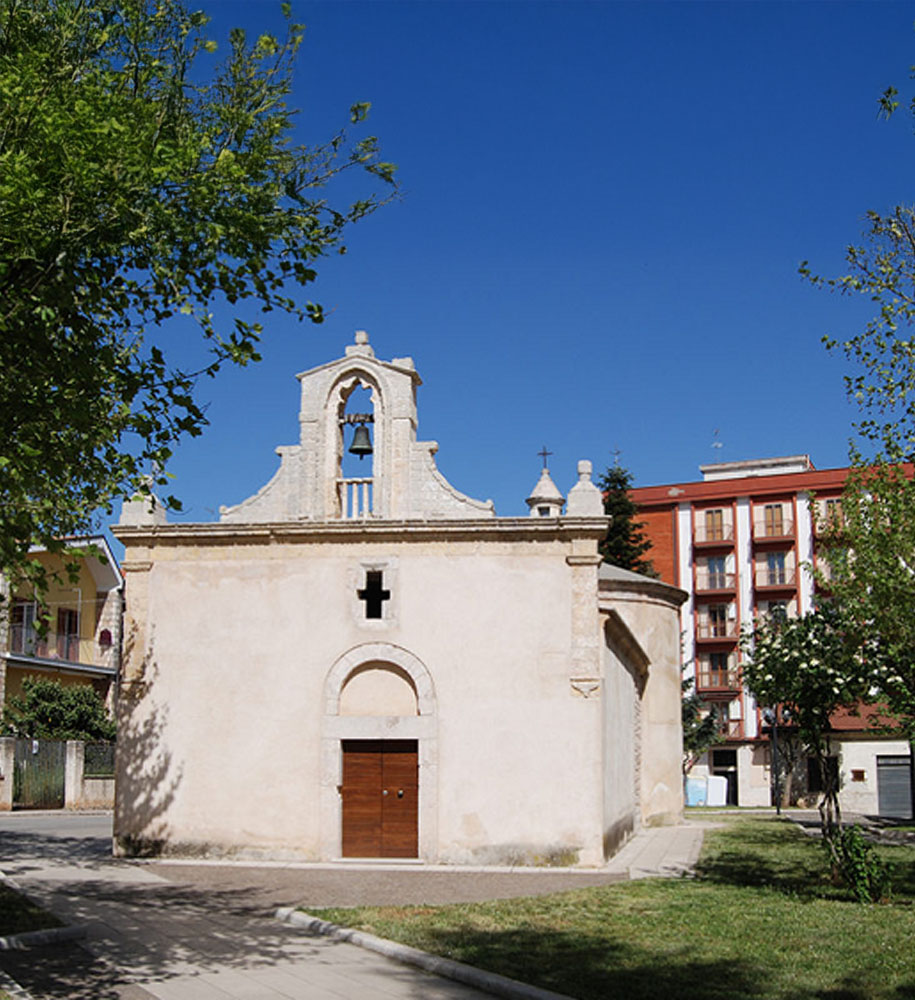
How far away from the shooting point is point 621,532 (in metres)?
47.6

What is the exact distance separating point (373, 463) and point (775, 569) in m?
43.9

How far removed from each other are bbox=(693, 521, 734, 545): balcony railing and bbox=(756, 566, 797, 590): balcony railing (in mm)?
2468

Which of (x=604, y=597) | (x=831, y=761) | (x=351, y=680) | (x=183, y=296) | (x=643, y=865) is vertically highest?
(x=183, y=296)

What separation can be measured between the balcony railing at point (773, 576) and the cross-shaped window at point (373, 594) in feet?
142

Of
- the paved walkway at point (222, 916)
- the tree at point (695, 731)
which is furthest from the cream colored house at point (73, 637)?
the tree at point (695, 731)

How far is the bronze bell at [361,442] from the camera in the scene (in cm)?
1977

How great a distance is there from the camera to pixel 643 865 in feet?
61.0

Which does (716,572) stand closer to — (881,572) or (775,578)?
(775,578)

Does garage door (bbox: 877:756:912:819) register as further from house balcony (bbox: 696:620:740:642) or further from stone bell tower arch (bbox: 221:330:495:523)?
stone bell tower arch (bbox: 221:330:495:523)

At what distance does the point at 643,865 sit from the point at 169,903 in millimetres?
8176

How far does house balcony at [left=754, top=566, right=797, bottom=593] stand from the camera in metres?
58.6

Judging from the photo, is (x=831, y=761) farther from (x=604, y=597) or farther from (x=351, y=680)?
(x=604, y=597)

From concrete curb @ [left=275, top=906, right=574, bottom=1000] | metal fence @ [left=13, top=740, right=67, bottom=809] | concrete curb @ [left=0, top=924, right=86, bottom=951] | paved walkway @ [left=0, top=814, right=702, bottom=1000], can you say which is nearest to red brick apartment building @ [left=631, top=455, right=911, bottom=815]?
metal fence @ [left=13, top=740, right=67, bottom=809]

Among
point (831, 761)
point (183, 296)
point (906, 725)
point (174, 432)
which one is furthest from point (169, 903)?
point (906, 725)
